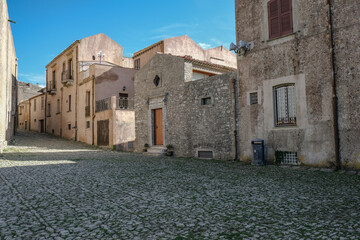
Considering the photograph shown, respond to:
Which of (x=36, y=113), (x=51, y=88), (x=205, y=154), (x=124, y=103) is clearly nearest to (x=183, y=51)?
(x=124, y=103)

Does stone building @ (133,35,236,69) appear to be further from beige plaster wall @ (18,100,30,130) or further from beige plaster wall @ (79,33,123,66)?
beige plaster wall @ (18,100,30,130)

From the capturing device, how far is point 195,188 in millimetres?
5953

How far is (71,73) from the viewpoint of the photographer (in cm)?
2581

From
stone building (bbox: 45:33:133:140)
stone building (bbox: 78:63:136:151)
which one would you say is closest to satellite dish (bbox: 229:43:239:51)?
stone building (bbox: 78:63:136:151)

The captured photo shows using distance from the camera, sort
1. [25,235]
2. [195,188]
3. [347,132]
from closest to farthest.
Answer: [25,235] < [195,188] < [347,132]

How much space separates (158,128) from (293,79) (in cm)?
788

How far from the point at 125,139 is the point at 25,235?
15.8 meters

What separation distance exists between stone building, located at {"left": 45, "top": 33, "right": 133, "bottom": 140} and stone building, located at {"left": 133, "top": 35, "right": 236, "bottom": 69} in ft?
9.65

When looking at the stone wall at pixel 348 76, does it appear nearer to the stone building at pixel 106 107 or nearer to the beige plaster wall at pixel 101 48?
the stone building at pixel 106 107

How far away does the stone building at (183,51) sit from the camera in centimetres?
2405

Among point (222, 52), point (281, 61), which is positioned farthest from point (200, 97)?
point (222, 52)

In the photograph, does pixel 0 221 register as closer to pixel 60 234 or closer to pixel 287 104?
pixel 60 234

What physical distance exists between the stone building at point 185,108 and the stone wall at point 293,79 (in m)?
0.94

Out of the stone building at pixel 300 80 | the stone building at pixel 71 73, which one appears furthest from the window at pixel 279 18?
the stone building at pixel 71 73
